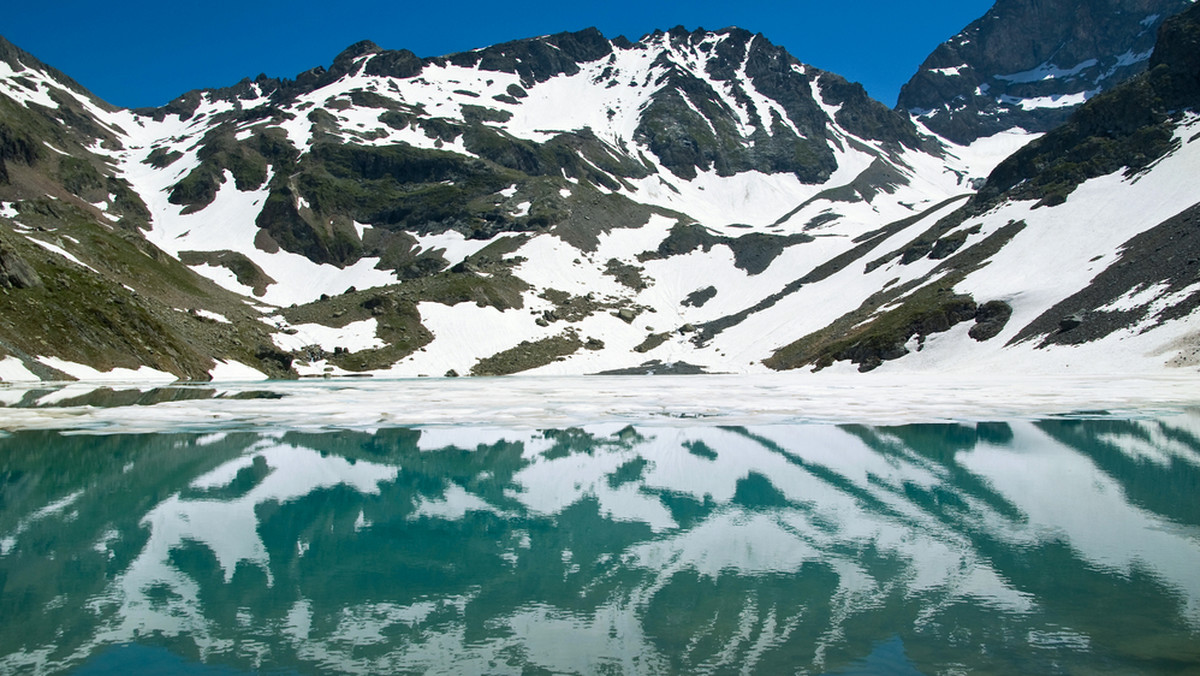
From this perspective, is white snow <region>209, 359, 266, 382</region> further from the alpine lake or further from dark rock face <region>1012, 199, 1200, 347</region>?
dark rock face <region>1012, 199, 1200, 347</region>

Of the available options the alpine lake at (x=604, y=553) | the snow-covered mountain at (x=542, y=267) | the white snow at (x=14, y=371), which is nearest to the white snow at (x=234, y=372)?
the snow-covered mountain at (x=542, y=267)

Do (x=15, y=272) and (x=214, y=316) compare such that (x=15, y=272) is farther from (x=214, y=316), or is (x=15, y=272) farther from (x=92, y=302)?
(x=214, y=316)

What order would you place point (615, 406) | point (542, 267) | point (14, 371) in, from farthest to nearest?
point (542, 267), point (14, 371), point (615, 406)

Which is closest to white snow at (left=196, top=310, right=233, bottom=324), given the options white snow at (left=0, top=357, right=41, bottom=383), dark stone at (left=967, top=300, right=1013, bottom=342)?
white snow at (left=0, top=357, right=41, bottom=383)

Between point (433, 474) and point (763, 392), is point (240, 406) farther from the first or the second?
point (763, 392)

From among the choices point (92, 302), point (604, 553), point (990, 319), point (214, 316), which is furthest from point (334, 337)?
point (604, 553)

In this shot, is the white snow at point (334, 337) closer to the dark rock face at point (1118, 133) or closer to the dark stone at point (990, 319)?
the dark stone at point (990, 319)

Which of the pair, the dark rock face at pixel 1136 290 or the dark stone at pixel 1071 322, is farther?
the dark stone at pixel 1071 322
